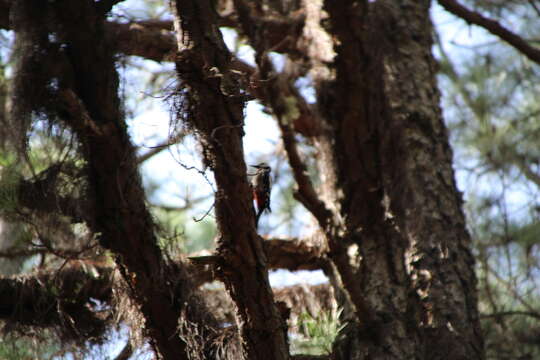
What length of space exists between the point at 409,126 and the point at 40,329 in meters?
1.69

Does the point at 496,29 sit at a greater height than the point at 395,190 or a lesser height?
greater

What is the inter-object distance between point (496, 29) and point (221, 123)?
1.93 metres

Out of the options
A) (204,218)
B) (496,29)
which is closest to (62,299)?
(204,218)

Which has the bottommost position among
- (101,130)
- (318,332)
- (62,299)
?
(318,332)

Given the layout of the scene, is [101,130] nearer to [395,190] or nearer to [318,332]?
[318,332]

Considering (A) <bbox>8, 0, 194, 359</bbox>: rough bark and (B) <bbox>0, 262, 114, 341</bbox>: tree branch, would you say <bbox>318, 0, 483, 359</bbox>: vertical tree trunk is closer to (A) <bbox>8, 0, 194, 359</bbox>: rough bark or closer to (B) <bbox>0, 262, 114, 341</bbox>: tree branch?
(A) <bbox>8, 0, 194, 359</bbox>: rough bark

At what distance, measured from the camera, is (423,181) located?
274cm

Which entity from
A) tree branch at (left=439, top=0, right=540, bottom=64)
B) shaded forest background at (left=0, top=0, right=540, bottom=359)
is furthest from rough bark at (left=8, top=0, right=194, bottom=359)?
tree branch at (left=439, top=0, right=540, bottom=64)

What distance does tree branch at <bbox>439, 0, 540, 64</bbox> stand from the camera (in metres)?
3.05

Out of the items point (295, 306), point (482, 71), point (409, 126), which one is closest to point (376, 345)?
point (295, 306)

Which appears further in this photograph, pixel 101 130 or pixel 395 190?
pixel 395 190

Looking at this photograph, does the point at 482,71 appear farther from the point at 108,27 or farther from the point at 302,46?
the point at 108,27

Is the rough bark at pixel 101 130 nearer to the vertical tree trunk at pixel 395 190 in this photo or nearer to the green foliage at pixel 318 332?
the green foliage at pixel 318 332

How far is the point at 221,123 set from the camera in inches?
63.5
